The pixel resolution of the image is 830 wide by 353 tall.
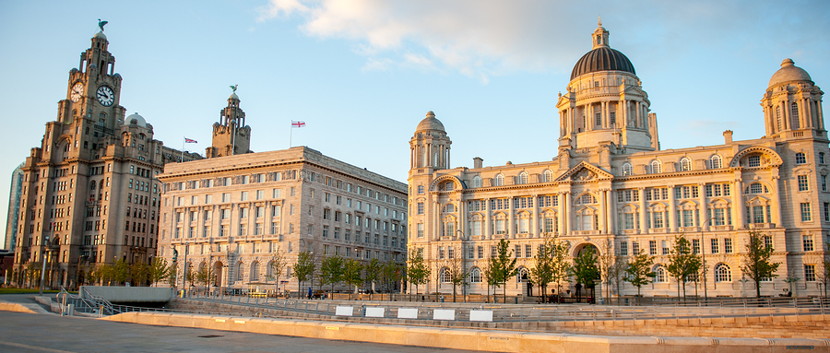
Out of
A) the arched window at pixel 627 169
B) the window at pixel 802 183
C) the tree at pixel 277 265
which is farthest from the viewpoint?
the tree at pixel 277 265

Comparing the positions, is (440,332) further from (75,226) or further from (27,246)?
(27,246)

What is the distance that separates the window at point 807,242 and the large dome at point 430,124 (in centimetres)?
4769

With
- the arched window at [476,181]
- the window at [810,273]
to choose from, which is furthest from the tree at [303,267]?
the window at [810,273]

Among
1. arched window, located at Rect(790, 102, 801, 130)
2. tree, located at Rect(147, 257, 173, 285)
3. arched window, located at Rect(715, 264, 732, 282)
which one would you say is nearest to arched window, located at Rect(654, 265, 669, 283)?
arched window, located at Rect(715, 264, 732, 282)

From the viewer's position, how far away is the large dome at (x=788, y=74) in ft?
249

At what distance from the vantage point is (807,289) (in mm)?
70125

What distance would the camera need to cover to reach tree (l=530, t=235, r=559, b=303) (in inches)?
2849

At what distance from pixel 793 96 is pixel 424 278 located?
1931 inches

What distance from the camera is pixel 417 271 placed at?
81688 millimetres

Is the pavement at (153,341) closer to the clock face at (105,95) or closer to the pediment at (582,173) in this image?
the pediment at (582,173)

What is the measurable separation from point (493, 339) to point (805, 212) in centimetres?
6150

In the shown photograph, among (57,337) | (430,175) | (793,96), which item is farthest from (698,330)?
(430,175)

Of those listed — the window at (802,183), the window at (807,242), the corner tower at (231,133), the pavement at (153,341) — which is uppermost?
the corner tower at (231,133)

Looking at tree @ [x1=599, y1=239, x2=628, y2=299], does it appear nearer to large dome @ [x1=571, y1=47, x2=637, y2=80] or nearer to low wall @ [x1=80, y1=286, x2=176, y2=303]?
large dome @ [x1=571, y1=47, x2=637, y2=80]
